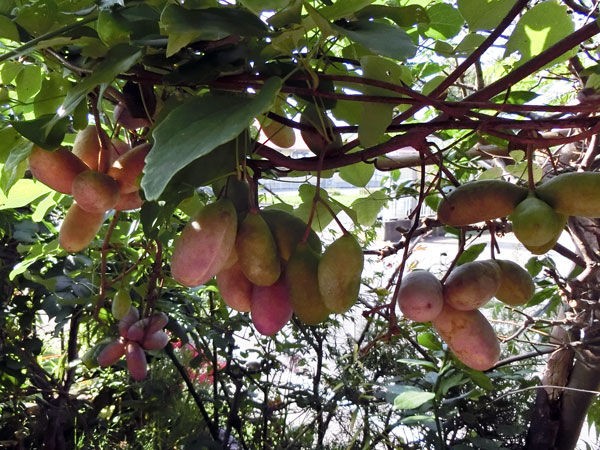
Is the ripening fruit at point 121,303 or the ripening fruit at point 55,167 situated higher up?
the ripening fruit at point 121,303

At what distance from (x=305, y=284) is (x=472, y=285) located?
0.38ft

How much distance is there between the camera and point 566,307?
102cm

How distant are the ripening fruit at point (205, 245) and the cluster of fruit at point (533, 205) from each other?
15cm

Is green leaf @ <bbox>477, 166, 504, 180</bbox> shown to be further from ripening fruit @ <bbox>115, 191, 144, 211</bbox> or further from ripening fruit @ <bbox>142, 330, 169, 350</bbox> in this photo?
ripening fruit @ <bbox>142, 330, 169, 350</bbox>

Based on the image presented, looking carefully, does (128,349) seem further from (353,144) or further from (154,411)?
(353,144)

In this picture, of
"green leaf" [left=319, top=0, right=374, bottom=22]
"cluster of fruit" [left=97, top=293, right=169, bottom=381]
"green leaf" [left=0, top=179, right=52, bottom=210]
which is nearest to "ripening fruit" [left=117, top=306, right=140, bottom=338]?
"cluster of fruit" [left=97, top=293, right=169, bottom=381]

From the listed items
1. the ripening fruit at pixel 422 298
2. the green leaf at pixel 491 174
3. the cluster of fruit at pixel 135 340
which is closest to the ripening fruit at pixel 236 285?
the ripening fruit at pixel 422 298

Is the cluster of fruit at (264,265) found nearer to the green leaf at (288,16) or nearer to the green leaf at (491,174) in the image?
the green leaf at (288,16)

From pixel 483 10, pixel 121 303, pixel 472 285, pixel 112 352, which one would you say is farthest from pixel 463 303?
pixel 112 352

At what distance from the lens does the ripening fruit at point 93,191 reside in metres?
0.34

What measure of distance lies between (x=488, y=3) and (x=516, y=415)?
1.21m

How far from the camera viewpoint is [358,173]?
0.52 m

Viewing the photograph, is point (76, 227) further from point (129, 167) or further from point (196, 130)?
point (196, 130)

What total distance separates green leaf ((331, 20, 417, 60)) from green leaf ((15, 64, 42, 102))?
0.30m
